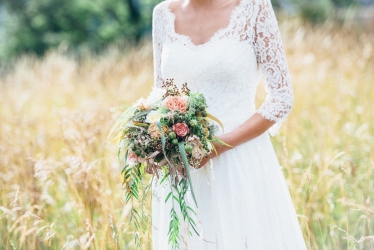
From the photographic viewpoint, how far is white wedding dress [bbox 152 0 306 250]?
2.24m

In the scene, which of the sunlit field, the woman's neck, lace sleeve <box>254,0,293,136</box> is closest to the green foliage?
the sunlit field

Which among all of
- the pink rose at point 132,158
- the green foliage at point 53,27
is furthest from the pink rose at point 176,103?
the green foliage at point 53,27

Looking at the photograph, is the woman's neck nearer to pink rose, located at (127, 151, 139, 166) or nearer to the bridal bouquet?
the bridal bouquet

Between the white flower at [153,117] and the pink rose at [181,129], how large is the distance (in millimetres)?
75

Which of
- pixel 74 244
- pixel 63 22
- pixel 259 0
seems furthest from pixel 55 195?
pixel 63 22

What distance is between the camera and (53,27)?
1983 centimetres

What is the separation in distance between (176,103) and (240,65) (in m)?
0.53

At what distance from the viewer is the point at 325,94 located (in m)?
5.89

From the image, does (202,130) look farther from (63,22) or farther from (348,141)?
(63,22)

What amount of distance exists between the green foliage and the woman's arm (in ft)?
56.6

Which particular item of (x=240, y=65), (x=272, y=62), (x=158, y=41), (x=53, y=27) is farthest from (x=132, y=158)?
(x=53, y=27)

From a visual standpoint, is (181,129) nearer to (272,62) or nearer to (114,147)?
(272,62)

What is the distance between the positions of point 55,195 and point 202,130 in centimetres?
228

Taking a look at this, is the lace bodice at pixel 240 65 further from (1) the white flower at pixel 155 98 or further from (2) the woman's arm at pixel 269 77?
(1) the white flower at pixel 155 98
